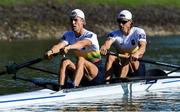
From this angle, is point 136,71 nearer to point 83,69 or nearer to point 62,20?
point 83,69

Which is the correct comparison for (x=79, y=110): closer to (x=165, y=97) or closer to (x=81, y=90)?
(x=81, y=90)

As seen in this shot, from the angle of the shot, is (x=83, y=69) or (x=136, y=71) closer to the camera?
(x=83, y=69)

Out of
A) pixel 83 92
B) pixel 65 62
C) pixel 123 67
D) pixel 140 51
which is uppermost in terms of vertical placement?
pixel 140 51

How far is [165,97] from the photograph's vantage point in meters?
20.0

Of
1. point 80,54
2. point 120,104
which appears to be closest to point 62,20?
point 80,54

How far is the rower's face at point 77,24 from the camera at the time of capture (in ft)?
62.4

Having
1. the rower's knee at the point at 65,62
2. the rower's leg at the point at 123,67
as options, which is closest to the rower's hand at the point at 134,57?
the rower's leg at the point at 123,67

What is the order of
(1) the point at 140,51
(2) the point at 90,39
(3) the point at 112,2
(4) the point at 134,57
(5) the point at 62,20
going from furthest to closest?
(3) the point at 112,2, (5) the point at 62,20, (1) the point at 140,51, (4) the point at 134,57, (2) the point at 90,39

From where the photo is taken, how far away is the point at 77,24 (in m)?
19.1

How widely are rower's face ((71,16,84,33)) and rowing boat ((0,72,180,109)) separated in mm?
1545

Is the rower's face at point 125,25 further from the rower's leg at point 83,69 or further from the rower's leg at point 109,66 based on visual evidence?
the rower's leg at point 83,69

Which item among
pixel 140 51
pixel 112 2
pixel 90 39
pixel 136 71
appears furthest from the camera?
pixel 112 2

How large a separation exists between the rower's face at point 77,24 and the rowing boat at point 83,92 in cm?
154

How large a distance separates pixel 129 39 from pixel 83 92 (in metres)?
2.57
